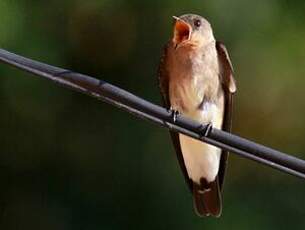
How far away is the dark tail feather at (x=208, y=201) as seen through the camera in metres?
3.81

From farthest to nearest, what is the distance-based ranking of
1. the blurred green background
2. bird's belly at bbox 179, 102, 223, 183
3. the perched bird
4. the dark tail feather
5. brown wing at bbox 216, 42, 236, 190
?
1. the blurred green background
2. bird's belly at bbox 179, 102, 223, 183
3. the dark tail feather
4. brown wing at bbox 216, 42, 236, 190
5. the perched bird

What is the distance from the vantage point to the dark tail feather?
12.5 ft

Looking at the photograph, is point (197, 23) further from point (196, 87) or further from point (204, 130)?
point (204, 130)

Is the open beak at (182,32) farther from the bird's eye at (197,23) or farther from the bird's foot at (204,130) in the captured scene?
the bird's foot at (204,130)

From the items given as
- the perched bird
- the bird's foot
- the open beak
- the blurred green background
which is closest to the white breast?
the perched bird

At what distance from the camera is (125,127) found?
448 cm

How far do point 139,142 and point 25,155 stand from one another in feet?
1.39

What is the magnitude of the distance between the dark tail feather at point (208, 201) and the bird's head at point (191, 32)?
48 centimetres

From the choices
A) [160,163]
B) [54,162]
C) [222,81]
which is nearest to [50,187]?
[54,162]

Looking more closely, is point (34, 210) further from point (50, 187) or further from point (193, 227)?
point (193, 227)

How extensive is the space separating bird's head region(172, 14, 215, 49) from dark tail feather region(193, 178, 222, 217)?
18.9 inches

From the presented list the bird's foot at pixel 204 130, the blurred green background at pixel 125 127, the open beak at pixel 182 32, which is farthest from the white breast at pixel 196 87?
the bird's foot at pixel 204 130

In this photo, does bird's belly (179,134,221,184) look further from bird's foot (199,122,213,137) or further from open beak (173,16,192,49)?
bird's foot (199,122,213,137)

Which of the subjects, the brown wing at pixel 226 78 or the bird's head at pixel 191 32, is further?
the brown wing at pixel 226 78
